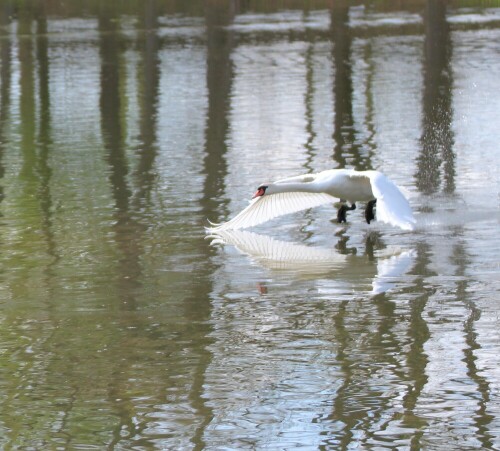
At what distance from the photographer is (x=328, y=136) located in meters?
20.5

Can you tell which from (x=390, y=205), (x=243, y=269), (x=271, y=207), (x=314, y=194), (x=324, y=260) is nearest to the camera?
(x=243, y=269)

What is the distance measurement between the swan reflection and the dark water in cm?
4

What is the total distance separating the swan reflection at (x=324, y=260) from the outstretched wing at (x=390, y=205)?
0.28m

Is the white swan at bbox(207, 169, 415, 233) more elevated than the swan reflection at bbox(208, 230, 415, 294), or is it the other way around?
the white swan at bbox(207, 169, 415, 233)

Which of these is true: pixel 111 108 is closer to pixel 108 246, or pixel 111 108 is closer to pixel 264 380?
pixel 108 246

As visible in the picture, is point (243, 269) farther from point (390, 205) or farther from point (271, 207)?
point (271, 207)

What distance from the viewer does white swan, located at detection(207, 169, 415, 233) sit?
13659 mm

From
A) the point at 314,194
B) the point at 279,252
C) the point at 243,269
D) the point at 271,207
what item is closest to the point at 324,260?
the point at 279,252

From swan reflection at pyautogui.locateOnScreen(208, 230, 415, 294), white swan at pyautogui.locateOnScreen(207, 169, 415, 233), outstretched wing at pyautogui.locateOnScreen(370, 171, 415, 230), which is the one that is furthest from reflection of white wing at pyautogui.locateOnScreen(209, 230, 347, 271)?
outstretched wing at pyautogui.locateOnScreen(370, 171, 415, 230)

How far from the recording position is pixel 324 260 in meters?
12.7

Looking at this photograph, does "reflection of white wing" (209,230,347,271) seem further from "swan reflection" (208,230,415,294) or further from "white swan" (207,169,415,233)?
"white swan" (207,169,415,233)

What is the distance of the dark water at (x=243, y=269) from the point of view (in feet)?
27.3

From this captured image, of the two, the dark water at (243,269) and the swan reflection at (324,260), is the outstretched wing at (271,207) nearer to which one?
the dark water at (243,269)

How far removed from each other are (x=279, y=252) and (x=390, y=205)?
1034 millimetres
